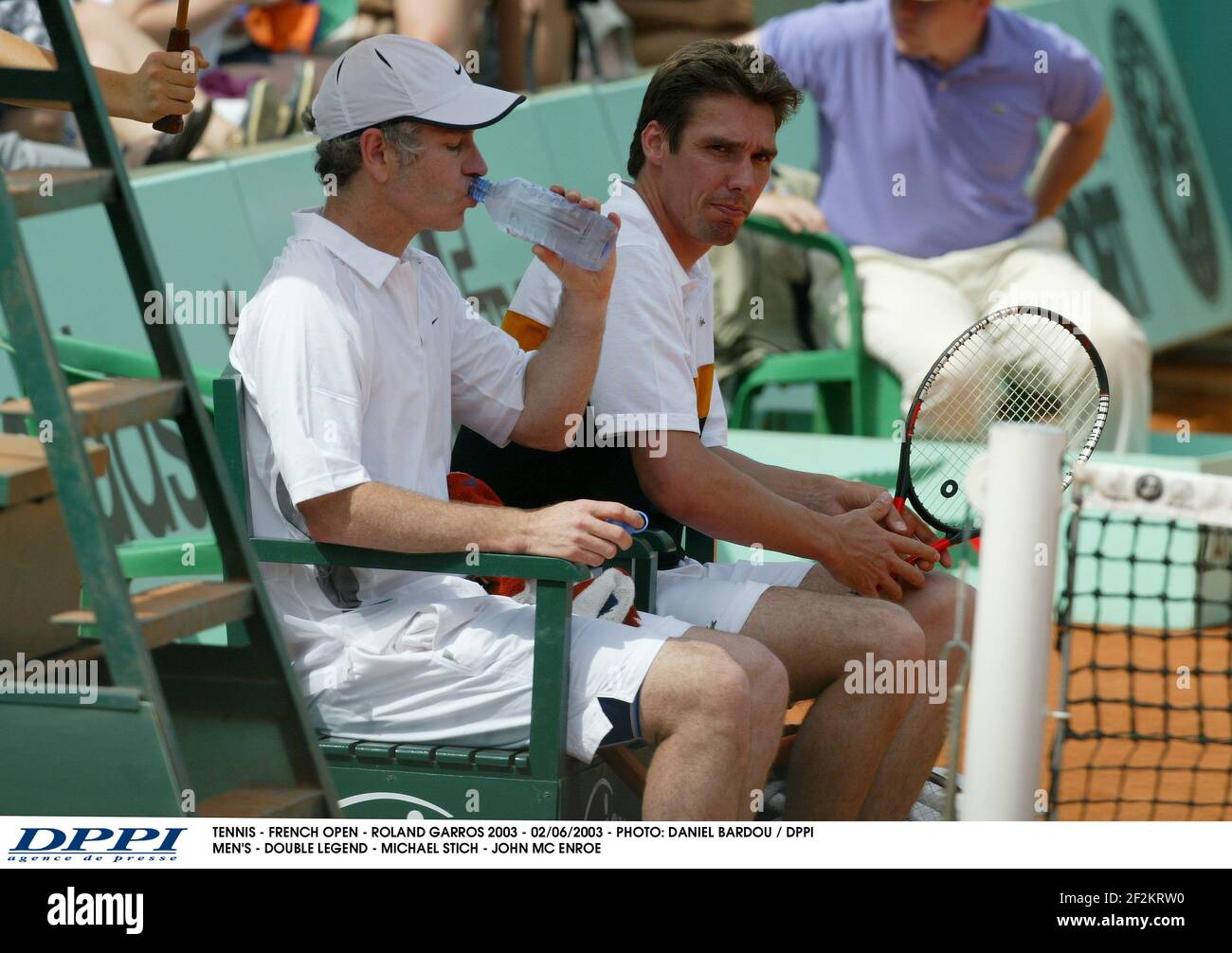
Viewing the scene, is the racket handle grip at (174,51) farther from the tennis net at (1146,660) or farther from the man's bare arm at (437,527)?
the tennis net at (1146,660)

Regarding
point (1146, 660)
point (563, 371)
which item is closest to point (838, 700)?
point (563, 371)

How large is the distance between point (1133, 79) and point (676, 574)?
6.46 meters

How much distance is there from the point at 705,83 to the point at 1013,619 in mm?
1502

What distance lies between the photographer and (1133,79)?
9055mm

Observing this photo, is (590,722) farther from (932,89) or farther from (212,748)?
(932,89)

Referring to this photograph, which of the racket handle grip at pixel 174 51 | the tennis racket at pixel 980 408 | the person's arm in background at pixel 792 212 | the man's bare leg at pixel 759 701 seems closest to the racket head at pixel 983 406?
the tennis racket at pixel 980 408

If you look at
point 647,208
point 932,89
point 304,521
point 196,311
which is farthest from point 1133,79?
point 304,521

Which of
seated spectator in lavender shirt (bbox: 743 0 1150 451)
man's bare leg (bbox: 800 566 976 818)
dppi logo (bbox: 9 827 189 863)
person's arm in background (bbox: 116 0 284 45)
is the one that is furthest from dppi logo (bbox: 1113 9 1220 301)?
dppi logo (bbox: 9 827 189 863)

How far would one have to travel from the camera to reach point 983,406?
5.36 meters

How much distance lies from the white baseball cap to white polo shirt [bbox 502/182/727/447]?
1.36 ft

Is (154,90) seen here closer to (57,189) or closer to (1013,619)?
(57,189)

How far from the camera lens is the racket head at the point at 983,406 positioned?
3.42 meters

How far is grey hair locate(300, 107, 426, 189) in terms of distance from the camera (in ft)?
9.68
